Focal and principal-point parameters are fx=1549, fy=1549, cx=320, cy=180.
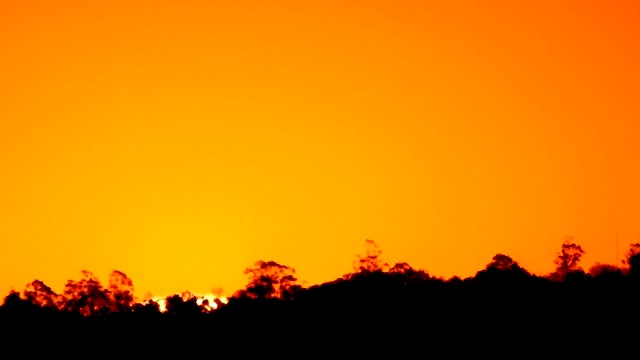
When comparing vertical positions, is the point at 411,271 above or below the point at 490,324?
above

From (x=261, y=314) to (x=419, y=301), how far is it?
12.1 metres

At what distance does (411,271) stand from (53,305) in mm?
34599

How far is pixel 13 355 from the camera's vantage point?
107m

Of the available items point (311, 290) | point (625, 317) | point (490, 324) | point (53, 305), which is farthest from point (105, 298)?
point (625, 317)

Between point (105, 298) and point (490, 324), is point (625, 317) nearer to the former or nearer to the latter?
point (490, 324)

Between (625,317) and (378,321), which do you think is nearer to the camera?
(625,317)

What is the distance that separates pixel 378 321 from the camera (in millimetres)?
112875

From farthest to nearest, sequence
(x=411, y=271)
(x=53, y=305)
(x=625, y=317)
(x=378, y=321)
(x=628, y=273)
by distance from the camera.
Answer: (x=411, y=271) → (x=53, y=305) → (x=628, y=273) → (x=378, y=321) → (x=625, y=317)

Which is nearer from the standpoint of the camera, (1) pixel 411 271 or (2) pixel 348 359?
(2) pixel 348 359

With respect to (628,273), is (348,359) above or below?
below

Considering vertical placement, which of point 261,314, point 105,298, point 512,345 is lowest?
point 512,345

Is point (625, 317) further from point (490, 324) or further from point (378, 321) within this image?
point (378, 321)

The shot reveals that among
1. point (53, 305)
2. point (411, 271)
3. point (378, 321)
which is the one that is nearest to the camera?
point (378, 321)

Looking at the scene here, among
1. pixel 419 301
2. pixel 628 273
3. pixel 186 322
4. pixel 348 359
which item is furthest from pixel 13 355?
pixel 628 273
